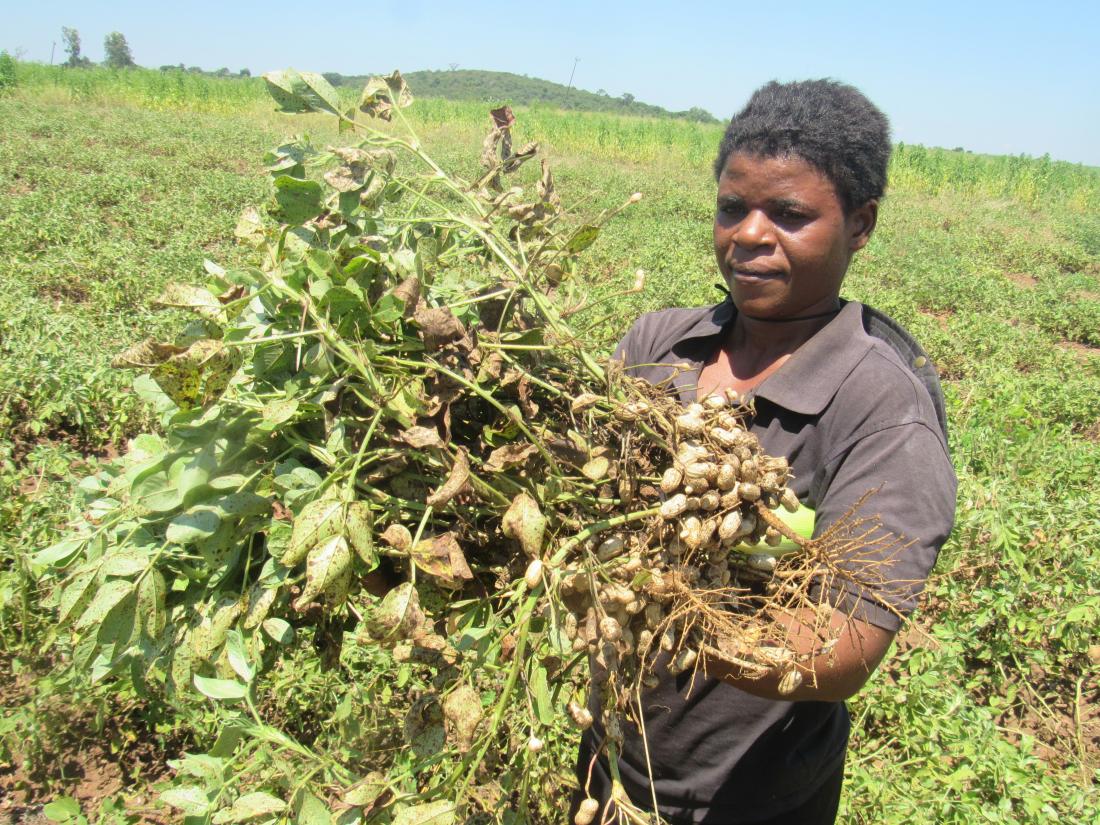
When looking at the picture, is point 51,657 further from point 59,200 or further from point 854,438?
point 59,200

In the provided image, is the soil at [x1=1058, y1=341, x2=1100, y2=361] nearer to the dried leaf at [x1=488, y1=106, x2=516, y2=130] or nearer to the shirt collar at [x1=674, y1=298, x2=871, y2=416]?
the shirt collar at [x1=674, y1=298, x2=871, y2=416]

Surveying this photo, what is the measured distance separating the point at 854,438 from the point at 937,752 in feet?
5.33

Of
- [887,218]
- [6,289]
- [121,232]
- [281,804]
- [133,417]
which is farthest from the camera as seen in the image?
[887,218]

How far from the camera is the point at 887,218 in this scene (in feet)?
47.4

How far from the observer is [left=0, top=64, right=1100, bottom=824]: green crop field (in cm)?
233

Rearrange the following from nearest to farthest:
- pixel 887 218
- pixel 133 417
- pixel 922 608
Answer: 1. pixel 922 608
2. pixel 133 417
3. pixel 887 218

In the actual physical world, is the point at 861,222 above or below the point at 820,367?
above

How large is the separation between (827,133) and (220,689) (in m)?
1.35

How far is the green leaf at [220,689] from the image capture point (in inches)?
40.3

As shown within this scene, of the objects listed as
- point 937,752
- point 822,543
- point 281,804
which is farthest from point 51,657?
point 937,752

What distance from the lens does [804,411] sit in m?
1.39

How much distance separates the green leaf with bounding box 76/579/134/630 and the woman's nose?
1.15 meters

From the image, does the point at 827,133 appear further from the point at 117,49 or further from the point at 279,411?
the point at 117,49

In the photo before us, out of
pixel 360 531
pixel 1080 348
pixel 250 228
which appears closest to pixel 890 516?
pixel 360 531
